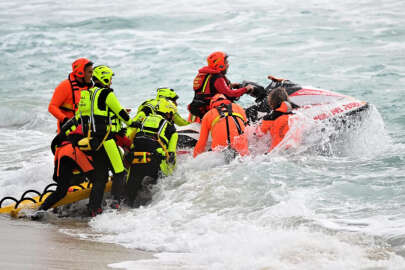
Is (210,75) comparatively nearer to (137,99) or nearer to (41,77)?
(137,99)

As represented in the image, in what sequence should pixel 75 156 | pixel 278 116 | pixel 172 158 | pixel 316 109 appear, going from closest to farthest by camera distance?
pixel 75 156 → pixel 172 158 → pixel 278 116 → pixel 316 109

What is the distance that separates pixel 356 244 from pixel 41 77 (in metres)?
15.5

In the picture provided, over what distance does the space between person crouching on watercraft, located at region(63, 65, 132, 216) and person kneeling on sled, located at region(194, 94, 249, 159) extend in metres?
1.31

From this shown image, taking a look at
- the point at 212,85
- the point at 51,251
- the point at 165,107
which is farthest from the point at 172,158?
the point at 51,251

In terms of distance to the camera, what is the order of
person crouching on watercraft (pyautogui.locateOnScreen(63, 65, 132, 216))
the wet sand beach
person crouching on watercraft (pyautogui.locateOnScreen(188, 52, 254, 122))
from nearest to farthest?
the wet sand beach < person crouching on watercraft (pyautogui.locateOnScreen(63, 65, 132, 216)) < person crouching on watercraft (pyautogui.locateOnScreen(188, 52, 254, 122))

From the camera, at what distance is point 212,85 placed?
25.4ft

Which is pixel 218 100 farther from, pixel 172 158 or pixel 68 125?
pixel 68 125

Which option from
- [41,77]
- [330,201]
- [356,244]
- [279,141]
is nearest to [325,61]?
[41,77]

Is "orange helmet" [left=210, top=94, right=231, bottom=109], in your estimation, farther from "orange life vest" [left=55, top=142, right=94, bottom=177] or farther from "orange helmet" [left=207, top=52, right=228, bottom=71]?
"orange life vest" [left=55, top=142, right=94, bottom=177]

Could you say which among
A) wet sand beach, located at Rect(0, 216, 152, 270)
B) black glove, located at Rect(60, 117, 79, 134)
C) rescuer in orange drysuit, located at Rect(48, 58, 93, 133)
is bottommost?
wet sand beach, located at Rect(0, 216, 152, 270)

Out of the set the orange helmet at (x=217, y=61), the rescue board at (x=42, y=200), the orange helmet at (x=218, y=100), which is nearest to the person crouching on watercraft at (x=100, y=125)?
the rescue board at (x=42, y=200)

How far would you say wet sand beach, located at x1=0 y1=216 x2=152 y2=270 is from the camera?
3.77 meters

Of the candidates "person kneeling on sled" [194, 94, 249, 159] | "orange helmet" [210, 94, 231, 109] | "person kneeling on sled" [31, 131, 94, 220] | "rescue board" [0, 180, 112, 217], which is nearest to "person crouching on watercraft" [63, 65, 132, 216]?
"person kneeling on sled" [31, 131, 94, 220]

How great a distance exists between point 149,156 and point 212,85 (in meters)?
1.92
